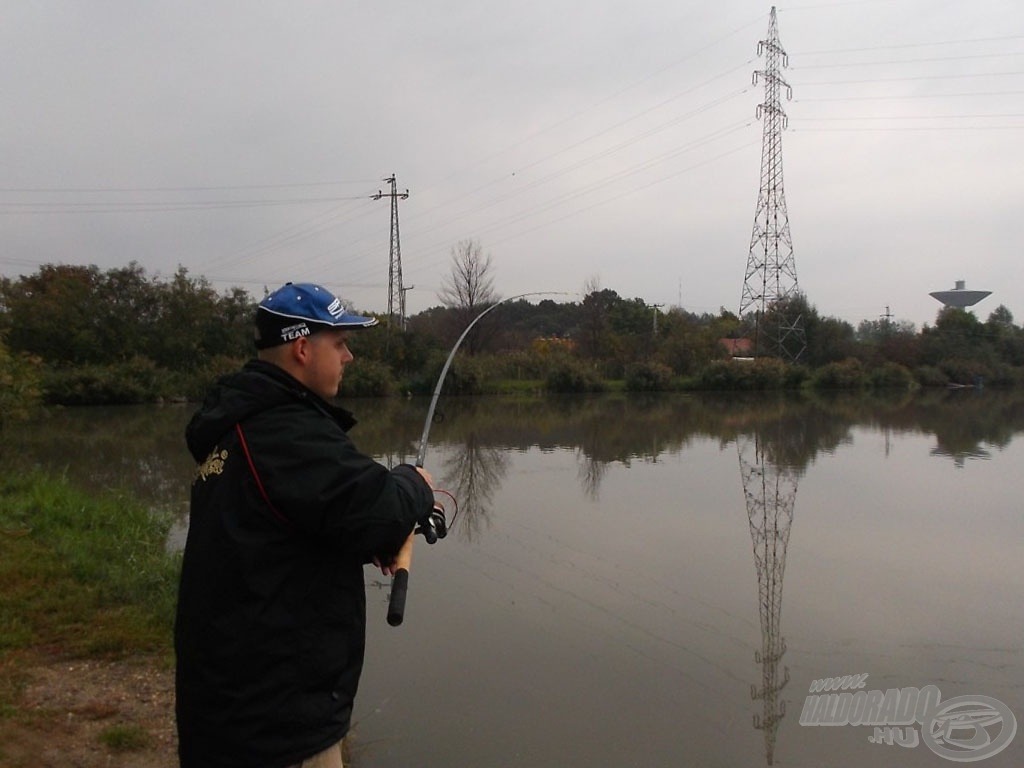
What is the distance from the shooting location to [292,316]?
1.71 meters

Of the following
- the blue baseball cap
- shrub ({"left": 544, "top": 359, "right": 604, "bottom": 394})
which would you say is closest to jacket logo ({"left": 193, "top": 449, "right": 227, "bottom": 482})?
the blue baseball cap

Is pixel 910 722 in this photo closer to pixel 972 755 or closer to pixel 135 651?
pixel 972 755

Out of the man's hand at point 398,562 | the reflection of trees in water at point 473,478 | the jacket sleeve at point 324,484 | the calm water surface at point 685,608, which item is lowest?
the calm water surface at point 685,608

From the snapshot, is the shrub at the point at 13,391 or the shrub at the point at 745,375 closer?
the shrub at the point at 13,391

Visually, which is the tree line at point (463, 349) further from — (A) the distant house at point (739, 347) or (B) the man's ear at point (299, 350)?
(B) the man's ear at point (299, 350)

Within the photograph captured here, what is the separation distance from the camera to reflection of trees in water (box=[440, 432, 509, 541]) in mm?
9039

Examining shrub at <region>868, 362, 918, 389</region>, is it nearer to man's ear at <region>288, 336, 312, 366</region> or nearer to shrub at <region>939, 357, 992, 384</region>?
shrub at <region>939, 357, 992, 384</region>

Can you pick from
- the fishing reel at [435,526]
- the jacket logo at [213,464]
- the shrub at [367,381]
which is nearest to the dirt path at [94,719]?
the fishing reel at [435,526]

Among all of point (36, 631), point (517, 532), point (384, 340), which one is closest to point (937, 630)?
point (517, 532)

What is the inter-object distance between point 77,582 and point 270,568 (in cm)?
443

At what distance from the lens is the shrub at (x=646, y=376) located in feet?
116

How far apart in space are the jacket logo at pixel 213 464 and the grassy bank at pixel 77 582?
2424mm

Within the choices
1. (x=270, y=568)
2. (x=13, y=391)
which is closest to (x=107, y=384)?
(x=13, y=391)

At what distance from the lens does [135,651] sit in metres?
4.15
